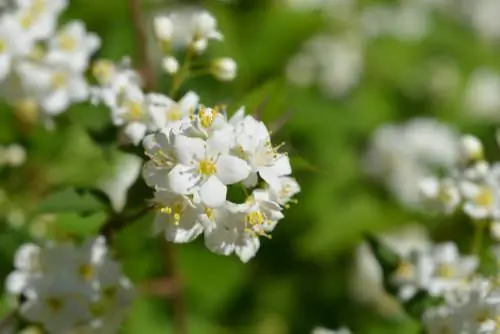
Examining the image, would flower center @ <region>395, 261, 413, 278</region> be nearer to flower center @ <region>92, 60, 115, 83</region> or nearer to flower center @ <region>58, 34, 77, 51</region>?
flower center @ <region>92, 60, 115, 83</region>

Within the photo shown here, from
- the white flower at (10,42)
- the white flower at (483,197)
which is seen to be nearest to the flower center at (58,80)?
the white flower at (10,42)

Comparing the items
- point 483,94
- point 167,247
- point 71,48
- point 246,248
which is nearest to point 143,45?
point 71,48

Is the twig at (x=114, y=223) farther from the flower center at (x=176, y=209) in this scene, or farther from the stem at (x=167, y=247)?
the stem at (x=167, y=247)

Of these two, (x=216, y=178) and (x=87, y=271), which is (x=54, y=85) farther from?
(x=216, y=178)

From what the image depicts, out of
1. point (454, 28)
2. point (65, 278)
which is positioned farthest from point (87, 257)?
point (454, 28)

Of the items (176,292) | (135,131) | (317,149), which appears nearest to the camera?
(135,131)

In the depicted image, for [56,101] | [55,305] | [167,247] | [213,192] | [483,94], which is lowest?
[483,94]

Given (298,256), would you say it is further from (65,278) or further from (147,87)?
(65,278)

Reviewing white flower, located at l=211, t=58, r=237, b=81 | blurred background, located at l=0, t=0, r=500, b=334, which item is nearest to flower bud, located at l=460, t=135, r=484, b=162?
blurred background, located at l=0, t=0, r=500, b=334
